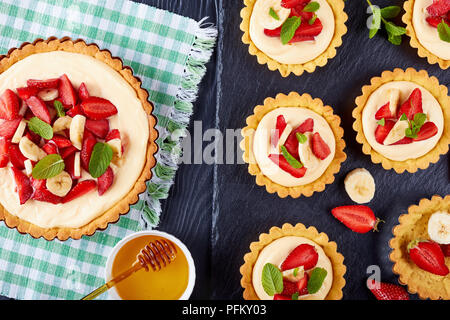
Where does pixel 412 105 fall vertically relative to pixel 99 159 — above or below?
above

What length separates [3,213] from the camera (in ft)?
9.18

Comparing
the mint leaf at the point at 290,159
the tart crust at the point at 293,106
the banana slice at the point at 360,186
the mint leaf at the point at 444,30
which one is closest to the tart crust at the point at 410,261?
the banana slice at the point at 360,186

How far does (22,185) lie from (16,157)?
6.6 inches

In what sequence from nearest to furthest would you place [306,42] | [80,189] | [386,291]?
[80,189] → [306,42] → [386,291]

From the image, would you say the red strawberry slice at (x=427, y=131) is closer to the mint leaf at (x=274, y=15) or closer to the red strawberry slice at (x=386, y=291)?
the red strawberry slice at (x=386, y=291)

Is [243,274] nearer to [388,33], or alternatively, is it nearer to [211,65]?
[211,65]

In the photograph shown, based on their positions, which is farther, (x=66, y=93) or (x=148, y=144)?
(x=148, y=144)

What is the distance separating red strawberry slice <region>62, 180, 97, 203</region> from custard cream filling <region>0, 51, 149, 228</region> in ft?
0.12

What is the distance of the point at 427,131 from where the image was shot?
2898 mm

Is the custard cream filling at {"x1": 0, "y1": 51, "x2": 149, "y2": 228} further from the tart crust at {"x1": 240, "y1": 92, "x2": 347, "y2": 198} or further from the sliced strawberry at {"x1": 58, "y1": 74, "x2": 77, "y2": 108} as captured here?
the tart crust at {"x1": 240, "y1": 92, "x2": 347, "y2": 198}

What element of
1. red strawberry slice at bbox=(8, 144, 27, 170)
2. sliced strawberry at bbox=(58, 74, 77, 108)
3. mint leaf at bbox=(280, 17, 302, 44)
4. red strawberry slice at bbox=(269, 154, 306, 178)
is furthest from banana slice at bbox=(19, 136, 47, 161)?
mint leaf at bbox=(280, 17, 302, 44)

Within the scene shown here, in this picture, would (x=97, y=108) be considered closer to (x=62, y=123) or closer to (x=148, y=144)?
(x=62, y=123)

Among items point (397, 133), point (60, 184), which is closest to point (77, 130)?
point (60, 184)
